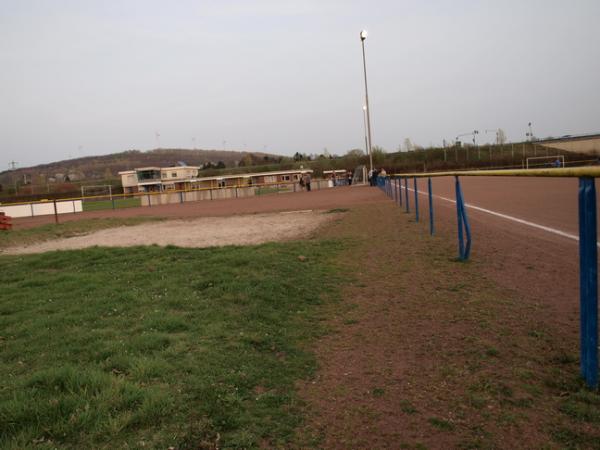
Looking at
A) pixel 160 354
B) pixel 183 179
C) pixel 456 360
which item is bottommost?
pixel 456 360

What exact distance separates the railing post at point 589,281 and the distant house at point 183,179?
66.2 metres

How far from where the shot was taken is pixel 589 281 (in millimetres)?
2756

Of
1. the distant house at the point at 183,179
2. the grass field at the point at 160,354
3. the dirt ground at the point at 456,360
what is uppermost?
the distant house at the point at 183,179

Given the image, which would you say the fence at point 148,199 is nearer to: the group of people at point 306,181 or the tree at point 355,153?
the group of people at point 306,181

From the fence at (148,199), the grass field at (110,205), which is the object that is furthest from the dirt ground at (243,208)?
the grass field at (110,205)

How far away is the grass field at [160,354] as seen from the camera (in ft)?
8.26

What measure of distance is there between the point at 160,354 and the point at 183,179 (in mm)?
87985

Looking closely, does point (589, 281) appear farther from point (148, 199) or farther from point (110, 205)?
point (110, 205)

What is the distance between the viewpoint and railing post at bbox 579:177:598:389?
8.98ft

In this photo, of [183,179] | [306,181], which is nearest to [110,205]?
[306,181]

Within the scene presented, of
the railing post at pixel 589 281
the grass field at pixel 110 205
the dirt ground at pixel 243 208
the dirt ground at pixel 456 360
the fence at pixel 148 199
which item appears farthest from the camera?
the grass field at pixel 110 205

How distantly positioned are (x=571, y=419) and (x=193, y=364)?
237 cm

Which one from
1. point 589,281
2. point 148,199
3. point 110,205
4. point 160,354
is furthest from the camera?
point 110,205

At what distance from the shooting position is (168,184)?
85.9 meters
